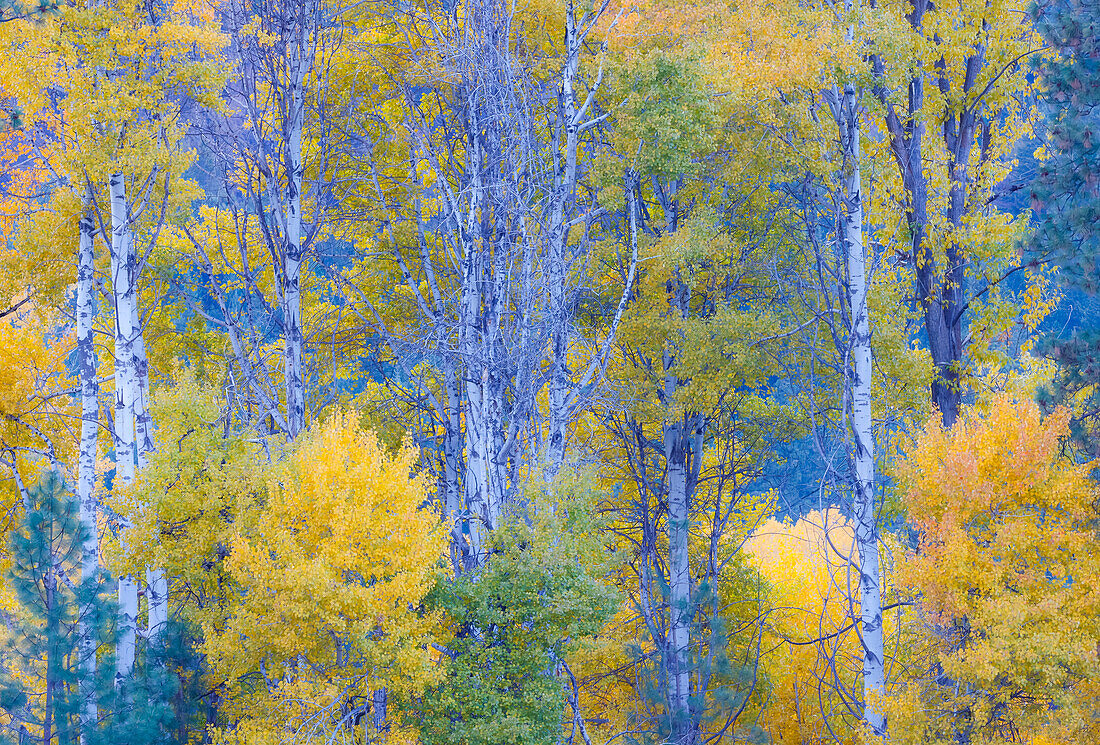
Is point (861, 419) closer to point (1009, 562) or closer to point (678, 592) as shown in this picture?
point (1009, 562)

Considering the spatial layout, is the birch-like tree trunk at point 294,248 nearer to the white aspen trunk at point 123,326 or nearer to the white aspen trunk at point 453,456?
the white aspen trunk at point 123,326

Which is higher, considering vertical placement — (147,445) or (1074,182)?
(1074,182)

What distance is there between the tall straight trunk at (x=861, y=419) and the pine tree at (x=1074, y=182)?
2255 mm

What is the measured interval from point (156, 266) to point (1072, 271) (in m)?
14.4

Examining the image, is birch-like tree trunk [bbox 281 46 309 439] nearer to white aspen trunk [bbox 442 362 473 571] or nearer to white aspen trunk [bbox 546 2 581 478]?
white aspen trunk [bbox 442 362 473 571]

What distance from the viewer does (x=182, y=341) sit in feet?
62.6

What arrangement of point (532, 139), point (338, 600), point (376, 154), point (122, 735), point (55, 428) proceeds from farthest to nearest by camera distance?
point (376, 154) → point (55, 428) → point (532, 139) → point (338, 600) → point (122, 735)

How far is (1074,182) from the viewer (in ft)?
41.4

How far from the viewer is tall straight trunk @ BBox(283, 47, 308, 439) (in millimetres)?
14266

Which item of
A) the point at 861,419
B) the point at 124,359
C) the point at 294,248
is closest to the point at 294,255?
the point at 294,248

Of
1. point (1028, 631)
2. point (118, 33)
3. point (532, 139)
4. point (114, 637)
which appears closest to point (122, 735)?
point (114, 637)

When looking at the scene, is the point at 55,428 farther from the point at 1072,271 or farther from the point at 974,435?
the point at 1072,271

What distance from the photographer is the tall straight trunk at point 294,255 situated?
562 inches

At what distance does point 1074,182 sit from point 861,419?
12.9 feet
